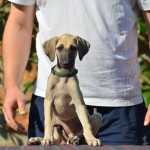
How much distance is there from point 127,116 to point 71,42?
2.52 ft

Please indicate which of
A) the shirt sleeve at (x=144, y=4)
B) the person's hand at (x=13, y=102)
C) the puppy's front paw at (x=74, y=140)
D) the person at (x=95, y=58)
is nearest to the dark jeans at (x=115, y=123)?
the person at (x=95, y=58)

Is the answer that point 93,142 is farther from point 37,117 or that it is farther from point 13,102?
point 37,117

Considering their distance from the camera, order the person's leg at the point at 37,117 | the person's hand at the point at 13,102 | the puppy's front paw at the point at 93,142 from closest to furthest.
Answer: the puppy's front paw at the point at 93,142, the person's hand at the point at 13,102, the person's leg at the point at 37,117

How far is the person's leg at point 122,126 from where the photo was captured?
248 cm

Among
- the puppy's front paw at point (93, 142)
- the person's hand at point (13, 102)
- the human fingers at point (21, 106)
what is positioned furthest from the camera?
the person's hand at point (13, 102)

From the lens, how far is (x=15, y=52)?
2461 mm

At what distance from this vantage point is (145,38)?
14.6 ft

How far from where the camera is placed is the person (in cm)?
226

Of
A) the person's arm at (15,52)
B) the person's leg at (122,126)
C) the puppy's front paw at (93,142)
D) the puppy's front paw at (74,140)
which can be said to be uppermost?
the person's arm at (15,52)

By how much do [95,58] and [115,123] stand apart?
33 centimetres

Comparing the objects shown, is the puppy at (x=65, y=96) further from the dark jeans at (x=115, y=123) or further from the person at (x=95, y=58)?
the dark jeans at (x=115, y=123)

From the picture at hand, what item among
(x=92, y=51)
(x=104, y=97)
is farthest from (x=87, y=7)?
(x=104, y=97)

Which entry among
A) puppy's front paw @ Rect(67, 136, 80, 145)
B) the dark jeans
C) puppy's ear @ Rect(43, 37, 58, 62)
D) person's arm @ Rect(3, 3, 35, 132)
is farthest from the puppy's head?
Answer: the dark jeans

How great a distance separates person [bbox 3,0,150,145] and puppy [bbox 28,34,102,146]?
0.27 meters
